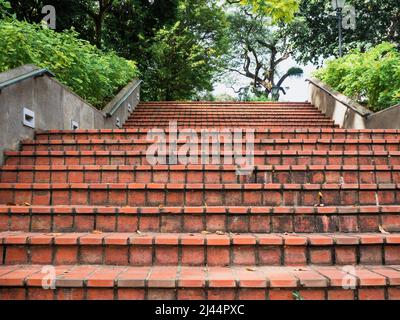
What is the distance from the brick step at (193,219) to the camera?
2.64 metres

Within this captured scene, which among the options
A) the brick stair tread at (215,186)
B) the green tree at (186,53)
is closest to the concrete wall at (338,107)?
the brick stair tread at (215,186)

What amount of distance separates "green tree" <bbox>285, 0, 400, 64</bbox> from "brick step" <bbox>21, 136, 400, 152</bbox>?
13.9 metres

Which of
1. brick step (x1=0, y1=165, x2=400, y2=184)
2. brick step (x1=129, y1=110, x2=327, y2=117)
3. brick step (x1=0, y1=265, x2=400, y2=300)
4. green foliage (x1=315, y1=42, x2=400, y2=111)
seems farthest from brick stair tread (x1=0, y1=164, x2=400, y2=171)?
brick step (x1=129, y1=110, x2=327, y2=117)

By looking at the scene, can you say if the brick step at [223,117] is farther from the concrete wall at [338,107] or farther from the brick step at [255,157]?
the brick step at [255,157]

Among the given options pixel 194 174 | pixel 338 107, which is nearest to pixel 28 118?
pixel 194 174

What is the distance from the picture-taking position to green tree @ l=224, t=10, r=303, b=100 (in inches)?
1013

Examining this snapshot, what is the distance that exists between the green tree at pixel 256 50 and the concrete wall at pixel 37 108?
69.2 ft

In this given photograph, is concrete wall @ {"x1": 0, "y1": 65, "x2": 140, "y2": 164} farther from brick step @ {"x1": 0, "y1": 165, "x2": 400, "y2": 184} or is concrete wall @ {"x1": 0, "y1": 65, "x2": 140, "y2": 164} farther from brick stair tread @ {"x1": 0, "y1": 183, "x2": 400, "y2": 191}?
brick stair tread @ {"x1": 0, "y1": 183, "x2": 400, "y2": 191}

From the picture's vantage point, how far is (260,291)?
203cm

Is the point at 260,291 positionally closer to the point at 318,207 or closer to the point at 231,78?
the point at 318,207

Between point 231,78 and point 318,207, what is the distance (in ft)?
98.5

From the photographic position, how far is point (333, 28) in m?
17.3
